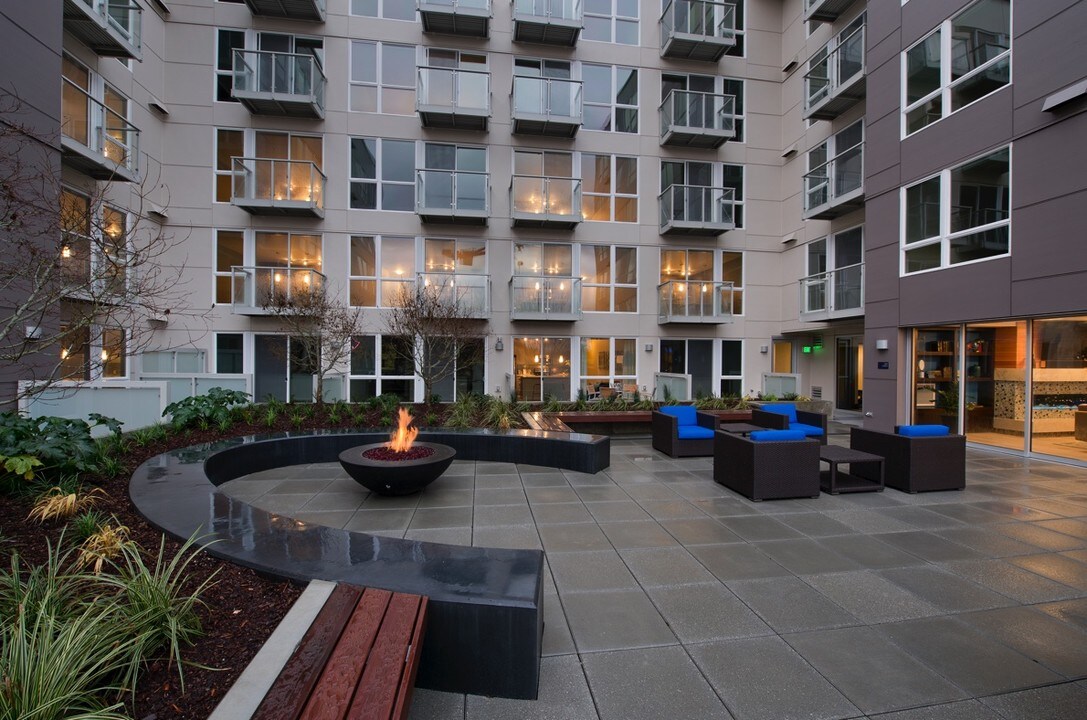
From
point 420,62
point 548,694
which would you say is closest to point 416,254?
point 420,62

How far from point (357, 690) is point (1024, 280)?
38.0 ft

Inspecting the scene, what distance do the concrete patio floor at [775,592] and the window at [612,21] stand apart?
1552cm

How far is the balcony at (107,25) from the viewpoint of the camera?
33.6ft

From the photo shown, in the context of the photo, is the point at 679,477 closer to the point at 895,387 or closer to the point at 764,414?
the point at 764,414

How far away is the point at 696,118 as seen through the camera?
Answer: 15758 millimetres

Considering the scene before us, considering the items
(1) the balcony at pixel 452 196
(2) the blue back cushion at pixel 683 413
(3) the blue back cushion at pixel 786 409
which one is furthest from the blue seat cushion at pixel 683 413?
(1) the balcony at pixel 452 196

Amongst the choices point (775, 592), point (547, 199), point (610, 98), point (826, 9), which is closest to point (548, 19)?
point (610, 98)

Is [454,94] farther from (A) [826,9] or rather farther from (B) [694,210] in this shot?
(A) [826,9]

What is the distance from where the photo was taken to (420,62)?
49.2ft

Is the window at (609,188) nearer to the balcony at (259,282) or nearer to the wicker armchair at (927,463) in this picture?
the balcony at (259,282)

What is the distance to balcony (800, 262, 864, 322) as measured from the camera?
12961mm

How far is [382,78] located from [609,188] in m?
7.95

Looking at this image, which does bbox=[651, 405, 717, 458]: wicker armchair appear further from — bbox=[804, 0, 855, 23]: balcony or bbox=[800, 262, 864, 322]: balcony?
bbox=[804, 0, 855, 23]: balcony

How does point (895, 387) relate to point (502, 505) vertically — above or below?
above
